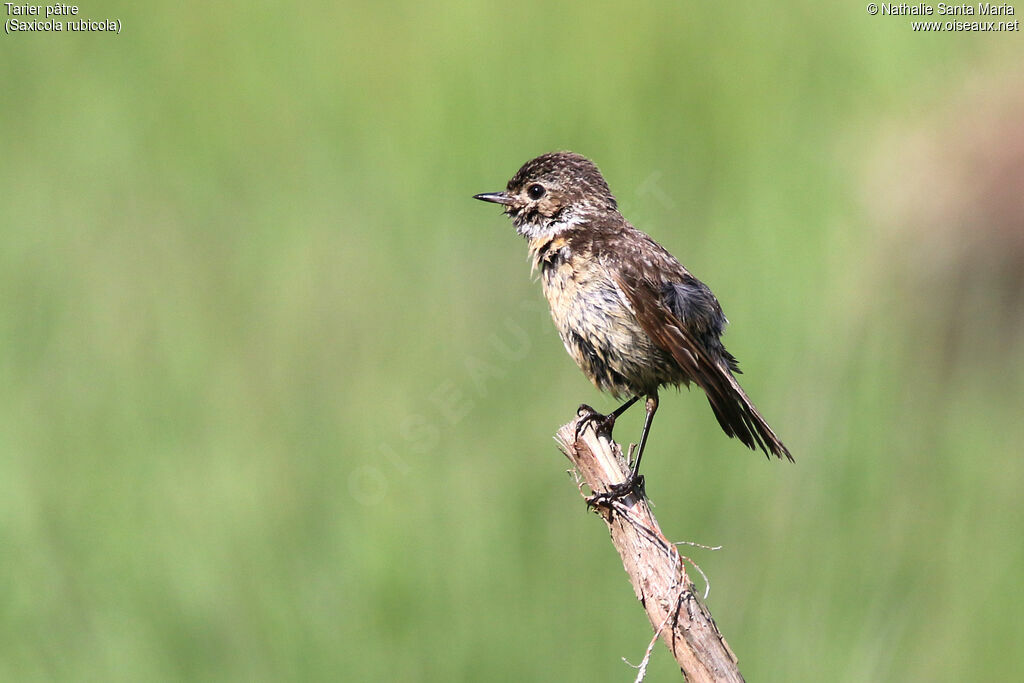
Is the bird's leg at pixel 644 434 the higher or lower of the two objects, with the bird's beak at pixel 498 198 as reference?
lower

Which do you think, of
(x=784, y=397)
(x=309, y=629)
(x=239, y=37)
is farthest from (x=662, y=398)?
(x=239, y=37)

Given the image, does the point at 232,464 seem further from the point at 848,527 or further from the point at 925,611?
the point at 925,611

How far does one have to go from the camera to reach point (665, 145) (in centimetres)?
707

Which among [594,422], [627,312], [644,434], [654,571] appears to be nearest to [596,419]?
[594,422]

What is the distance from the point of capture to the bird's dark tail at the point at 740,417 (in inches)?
152

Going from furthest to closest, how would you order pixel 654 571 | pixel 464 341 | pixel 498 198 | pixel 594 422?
1. pixel 464 341
2. pixel 498 198
3. pixel 594 422
4. pixel 654 571

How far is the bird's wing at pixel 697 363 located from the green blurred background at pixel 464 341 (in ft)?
4.19

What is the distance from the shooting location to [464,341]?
19.3 ft

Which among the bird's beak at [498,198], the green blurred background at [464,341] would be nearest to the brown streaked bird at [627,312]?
the bird's beak at [498,198]

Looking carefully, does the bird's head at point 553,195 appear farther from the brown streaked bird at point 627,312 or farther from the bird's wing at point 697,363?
the bird's wing at point 697,363

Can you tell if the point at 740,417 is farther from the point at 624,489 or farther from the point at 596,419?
the point at 596,419

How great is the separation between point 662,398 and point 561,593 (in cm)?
120

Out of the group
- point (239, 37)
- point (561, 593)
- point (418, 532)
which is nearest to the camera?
point (561, 593)

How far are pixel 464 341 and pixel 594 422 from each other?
167 cm
